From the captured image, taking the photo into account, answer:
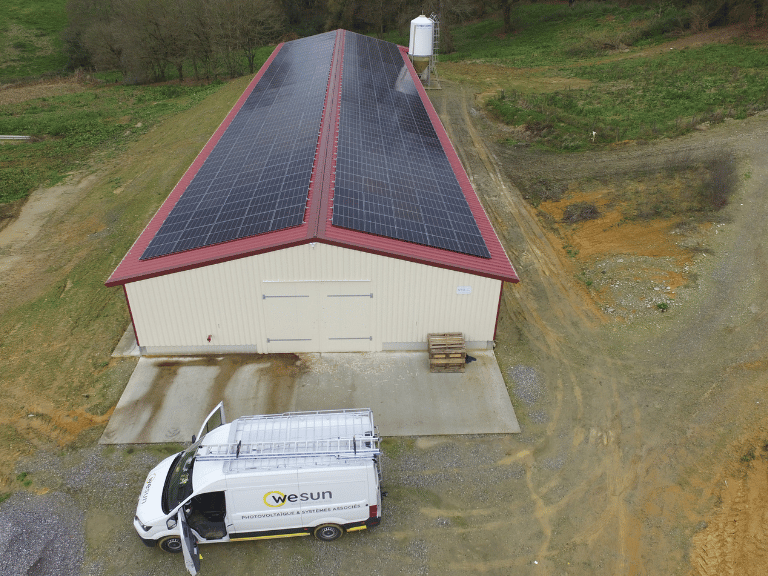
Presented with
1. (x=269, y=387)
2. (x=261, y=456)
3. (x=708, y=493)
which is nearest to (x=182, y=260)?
(x=269, y=387)

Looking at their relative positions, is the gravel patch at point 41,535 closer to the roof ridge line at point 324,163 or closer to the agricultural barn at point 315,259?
the agricultural barn at point 315,259

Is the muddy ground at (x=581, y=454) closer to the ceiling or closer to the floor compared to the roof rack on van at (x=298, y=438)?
closer to the floor

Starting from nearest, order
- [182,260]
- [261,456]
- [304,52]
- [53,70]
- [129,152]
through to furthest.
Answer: [261,456] → [182,260] → [129,152] → [304,52] → [53,70]

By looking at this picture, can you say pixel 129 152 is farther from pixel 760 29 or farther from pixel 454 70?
pixel 760 29

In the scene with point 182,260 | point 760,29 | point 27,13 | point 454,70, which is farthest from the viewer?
point 27,13

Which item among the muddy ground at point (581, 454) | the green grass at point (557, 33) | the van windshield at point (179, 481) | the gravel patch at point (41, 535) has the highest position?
the green grass at point (557, 33)

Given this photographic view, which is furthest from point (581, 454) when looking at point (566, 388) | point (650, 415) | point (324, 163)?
point (324, 163)

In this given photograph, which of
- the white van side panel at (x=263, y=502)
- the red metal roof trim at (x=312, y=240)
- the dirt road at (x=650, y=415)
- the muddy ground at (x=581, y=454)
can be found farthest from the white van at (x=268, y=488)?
the red metal roof trim at (x=312, y=240)
